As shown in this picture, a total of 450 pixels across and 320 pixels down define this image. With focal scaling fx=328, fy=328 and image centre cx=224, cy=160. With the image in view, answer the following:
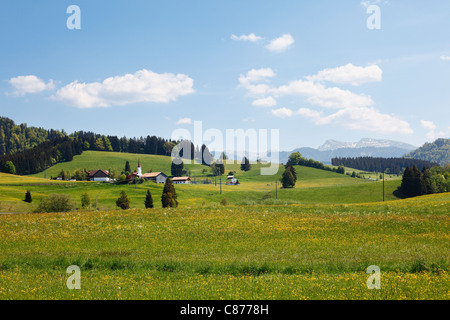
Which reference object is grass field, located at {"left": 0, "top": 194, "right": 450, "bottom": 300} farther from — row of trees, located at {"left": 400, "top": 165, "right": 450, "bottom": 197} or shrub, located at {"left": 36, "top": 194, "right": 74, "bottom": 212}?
row of trees, located at {"left": 400, "top": 165, "right": 450, "bottom": 197}

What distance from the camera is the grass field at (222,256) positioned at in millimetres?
12156

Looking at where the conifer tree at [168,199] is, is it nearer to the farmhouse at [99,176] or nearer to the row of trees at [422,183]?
the row of trees at [422,183]

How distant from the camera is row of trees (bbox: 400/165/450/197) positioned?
110 meters

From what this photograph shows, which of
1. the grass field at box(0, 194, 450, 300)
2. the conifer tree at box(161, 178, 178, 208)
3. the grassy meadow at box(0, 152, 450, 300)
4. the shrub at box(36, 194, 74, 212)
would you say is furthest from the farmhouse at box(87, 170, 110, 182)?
the grassy meadow at box(0, 152, 450, 300)

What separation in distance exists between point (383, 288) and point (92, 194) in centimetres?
11263

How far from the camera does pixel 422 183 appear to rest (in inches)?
4365

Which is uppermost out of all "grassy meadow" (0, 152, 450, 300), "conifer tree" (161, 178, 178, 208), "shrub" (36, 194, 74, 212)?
"grassy meadow" (0, 152, 450, 300)

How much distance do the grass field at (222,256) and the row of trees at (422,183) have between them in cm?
8909

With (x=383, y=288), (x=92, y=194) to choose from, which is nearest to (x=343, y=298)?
(x=383, y=288)

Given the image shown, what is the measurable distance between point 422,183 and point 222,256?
113 m

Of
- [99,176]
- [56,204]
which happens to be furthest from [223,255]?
[99,176]

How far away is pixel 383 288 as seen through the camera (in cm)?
1189

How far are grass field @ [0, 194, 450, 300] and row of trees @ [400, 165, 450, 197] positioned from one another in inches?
3507
